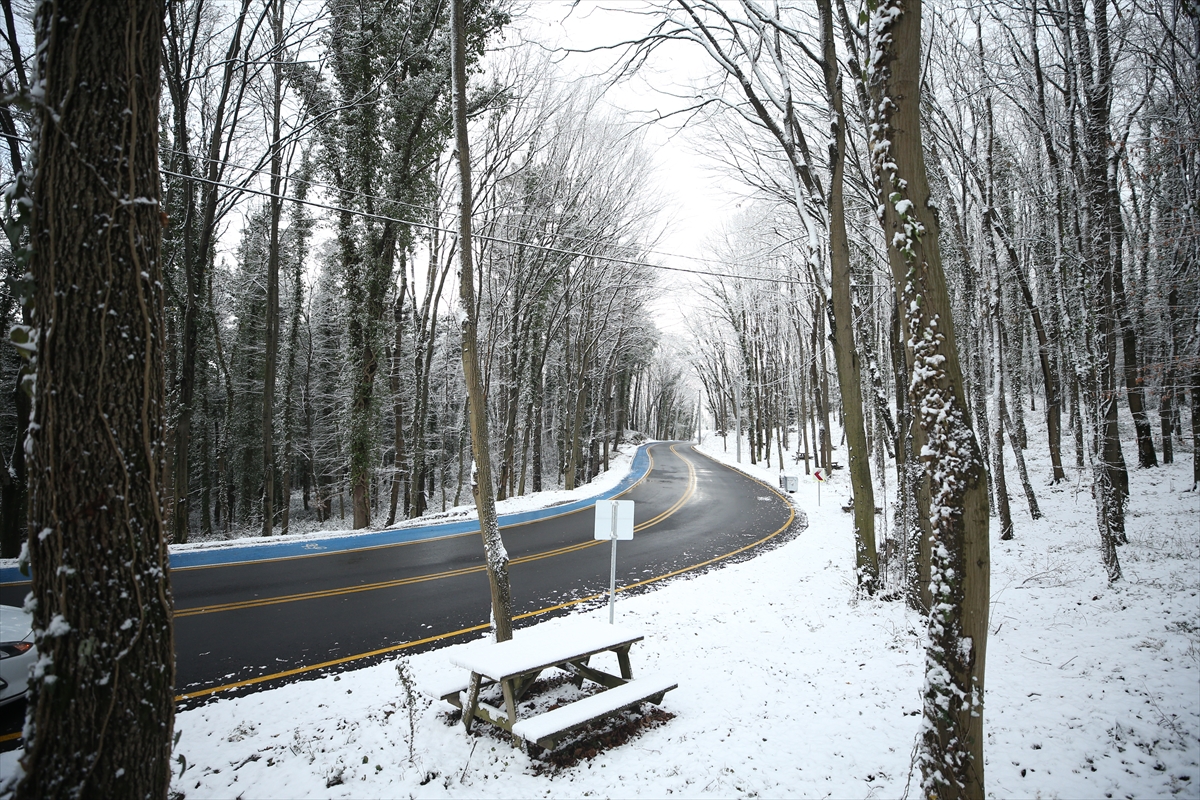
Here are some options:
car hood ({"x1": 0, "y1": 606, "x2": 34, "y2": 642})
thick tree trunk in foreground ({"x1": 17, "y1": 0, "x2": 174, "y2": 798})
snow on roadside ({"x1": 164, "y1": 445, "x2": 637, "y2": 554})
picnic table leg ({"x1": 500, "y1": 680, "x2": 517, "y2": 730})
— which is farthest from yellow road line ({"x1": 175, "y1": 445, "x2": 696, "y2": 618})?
thick tree trunk in foreground ({"x1": 17, "y1": 0, "x2": 174, "y2": 798})

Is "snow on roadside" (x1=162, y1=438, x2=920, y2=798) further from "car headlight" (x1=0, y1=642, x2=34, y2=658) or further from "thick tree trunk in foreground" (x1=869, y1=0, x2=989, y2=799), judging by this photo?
"car headlight" (x1=0, y1=642, x2=34, y2=658)

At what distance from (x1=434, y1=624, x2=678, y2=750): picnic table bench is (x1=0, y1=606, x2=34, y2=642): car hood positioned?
4048 millimetres

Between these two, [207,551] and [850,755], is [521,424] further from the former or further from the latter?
[850,755]

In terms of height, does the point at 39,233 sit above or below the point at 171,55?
below

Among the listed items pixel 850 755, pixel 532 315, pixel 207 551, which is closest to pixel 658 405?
pixel 532 315

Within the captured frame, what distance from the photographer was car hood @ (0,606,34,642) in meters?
5.11

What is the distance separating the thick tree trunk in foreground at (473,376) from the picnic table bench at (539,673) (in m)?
1.01

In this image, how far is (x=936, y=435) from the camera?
10.7ft

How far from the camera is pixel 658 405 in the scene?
80062 millimetres

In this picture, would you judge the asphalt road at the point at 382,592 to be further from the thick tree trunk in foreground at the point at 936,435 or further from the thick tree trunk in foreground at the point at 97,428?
the thick tree trunk in foreground at the point at 936,435

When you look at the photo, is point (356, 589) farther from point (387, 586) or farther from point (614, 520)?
point (614, 520)

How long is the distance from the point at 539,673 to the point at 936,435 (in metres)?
4.04

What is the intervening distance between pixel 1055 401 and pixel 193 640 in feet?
76.6

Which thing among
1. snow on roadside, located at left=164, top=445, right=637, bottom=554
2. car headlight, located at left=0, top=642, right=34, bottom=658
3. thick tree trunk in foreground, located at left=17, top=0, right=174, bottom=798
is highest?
thick tree trunk in foreground, located at left=17, top=0, right=174, bottom=798
